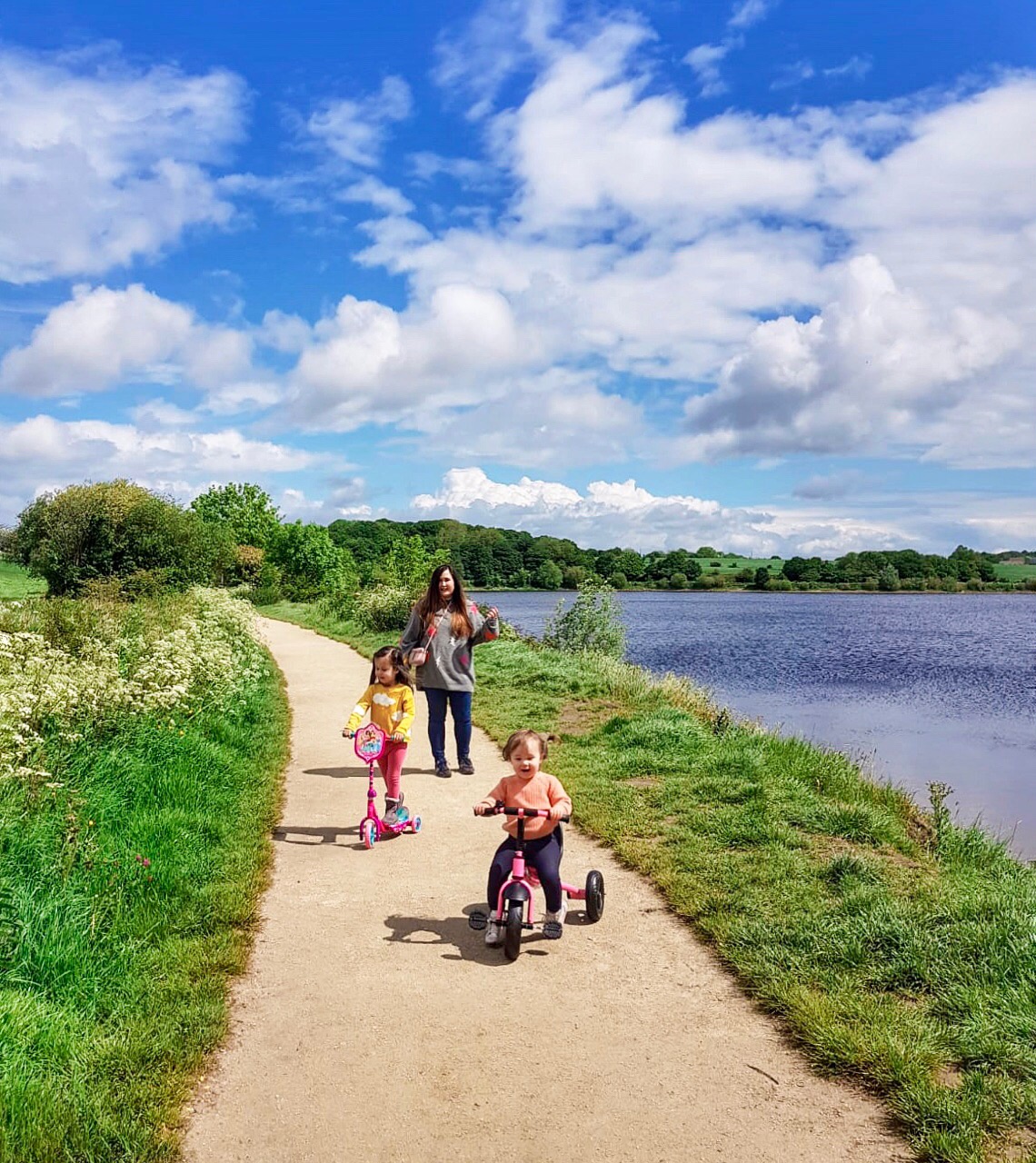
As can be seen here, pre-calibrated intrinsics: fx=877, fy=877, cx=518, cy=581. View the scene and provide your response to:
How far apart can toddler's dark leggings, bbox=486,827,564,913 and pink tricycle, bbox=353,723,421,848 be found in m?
1.78

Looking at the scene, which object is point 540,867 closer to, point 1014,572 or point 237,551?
point 237,551

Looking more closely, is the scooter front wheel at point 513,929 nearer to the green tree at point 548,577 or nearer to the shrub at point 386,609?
the shrub at point 386,609

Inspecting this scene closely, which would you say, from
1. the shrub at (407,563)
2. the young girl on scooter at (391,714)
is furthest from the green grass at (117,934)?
the shrub at (407,563)

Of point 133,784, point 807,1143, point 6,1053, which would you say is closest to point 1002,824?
point 807,1143

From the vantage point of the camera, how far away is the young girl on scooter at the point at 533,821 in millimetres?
4910

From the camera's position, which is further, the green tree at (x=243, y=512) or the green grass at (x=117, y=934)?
the green tree at (x=243, y=512)

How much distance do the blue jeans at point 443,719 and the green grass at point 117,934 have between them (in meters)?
1.84

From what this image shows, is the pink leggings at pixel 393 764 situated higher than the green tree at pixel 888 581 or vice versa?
the green tree at pixel 888 581

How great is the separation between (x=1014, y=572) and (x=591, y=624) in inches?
4999

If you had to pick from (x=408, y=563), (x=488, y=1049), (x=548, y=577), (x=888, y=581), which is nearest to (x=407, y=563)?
(x=408, y=563)

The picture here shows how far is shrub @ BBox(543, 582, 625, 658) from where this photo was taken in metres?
23.6

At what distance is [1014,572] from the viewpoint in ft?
423

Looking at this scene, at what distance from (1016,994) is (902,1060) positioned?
0.90m

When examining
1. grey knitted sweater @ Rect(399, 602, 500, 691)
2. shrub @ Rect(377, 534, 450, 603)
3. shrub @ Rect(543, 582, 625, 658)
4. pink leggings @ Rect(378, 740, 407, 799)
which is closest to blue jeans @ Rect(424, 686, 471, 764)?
grey knitted sweater @ Rect(399, 602, 500, 691)
